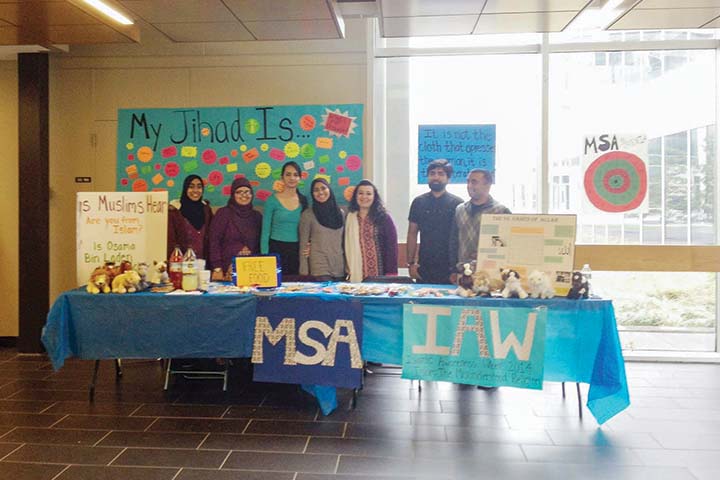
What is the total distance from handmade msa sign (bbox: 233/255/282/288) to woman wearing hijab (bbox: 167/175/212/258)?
1278 mm

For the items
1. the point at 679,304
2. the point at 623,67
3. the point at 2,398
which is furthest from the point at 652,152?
the point at 2,398

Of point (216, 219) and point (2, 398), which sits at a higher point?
point (216, 219)

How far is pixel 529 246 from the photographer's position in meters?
4.06

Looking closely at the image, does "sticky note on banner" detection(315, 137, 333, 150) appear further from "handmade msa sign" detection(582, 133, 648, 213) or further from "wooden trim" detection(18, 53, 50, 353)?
"wooden trim" detection(18, 53, 50, 353)

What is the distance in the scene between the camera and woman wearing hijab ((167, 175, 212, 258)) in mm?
5457

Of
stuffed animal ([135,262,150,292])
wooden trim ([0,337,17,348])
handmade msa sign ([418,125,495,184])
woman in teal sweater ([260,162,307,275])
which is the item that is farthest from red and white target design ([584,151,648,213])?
wooden trim ([0,337,17,348])

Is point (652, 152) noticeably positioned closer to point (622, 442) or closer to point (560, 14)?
point (560, 14)

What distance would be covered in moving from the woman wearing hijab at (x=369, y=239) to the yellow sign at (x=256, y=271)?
97 centimetres

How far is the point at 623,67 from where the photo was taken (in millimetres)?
5766

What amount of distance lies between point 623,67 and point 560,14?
140 centimetres

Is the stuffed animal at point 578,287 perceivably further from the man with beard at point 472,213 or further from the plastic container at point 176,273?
the plastic container at point 176,273

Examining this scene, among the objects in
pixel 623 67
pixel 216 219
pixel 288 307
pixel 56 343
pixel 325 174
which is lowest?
pixel 56 343

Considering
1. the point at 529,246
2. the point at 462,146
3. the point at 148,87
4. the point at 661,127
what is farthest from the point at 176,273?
the point at 661,127

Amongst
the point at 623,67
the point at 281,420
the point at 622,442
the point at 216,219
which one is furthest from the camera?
the point at 623,67
